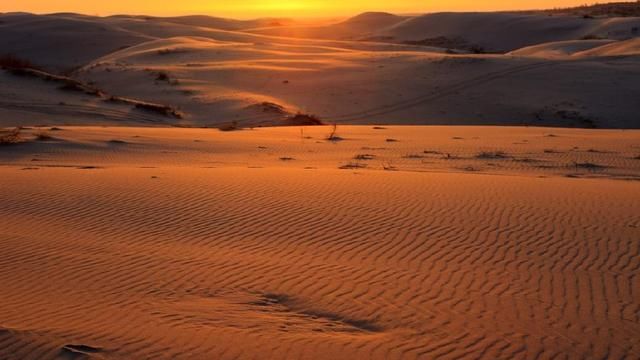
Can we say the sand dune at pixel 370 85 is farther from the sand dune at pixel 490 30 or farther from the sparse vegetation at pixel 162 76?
the sand dune at pixel 490 30

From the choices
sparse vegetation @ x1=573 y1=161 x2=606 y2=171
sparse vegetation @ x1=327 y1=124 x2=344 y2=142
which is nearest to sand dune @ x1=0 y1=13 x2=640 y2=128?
sparse vegetation @ x1=327 y1=124 x2=344 y2=142

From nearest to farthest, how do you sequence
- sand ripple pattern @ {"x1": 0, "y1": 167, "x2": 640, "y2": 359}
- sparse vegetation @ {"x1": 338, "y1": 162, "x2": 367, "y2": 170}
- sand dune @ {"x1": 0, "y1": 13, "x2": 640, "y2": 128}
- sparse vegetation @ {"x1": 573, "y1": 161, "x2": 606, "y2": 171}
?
sand ripple pattern @ {"x1": 0, "y1": 167, "x2": 640, "y2": 359}
sparse vegetation @ {"x1": 338, "y1": 162, "x2": 367, "y2": 170}
sparse vegetation @ {"x1": 573, "y1": 161, "x2": 606, "y2": 171}
sand dune @ {"x1": 0, "y1": 13, "x2": 640, "y2": 128}

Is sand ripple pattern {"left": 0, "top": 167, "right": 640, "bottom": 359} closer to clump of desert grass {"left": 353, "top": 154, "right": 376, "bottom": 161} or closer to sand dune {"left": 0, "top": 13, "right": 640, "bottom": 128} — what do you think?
clump of desert grass {"left": 353, "top": 154, "right": 376, "bottom": 161}

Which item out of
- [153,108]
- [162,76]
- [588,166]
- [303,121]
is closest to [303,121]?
[303,121]

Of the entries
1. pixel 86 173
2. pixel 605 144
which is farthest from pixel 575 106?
pixel 86 173

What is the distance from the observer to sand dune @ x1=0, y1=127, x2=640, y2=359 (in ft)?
17.6

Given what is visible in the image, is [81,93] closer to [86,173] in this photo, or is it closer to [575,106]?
[86,173]

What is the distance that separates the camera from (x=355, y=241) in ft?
26.2

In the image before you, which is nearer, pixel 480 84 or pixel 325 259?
pixel 325 259

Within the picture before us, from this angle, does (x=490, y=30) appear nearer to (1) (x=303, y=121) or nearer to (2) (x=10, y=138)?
(1) (x=303, y=121)

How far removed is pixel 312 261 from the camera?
7250mm

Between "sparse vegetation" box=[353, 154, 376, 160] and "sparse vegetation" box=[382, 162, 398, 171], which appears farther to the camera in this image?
"sparse vegetation" box=[353, 154, 376, 160]

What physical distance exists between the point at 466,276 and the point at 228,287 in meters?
1.97

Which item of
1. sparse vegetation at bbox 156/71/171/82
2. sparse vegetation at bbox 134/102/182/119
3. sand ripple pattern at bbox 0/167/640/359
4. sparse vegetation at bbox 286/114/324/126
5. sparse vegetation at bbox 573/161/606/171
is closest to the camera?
sand ripple pattern at bbox 0/167/640/359
